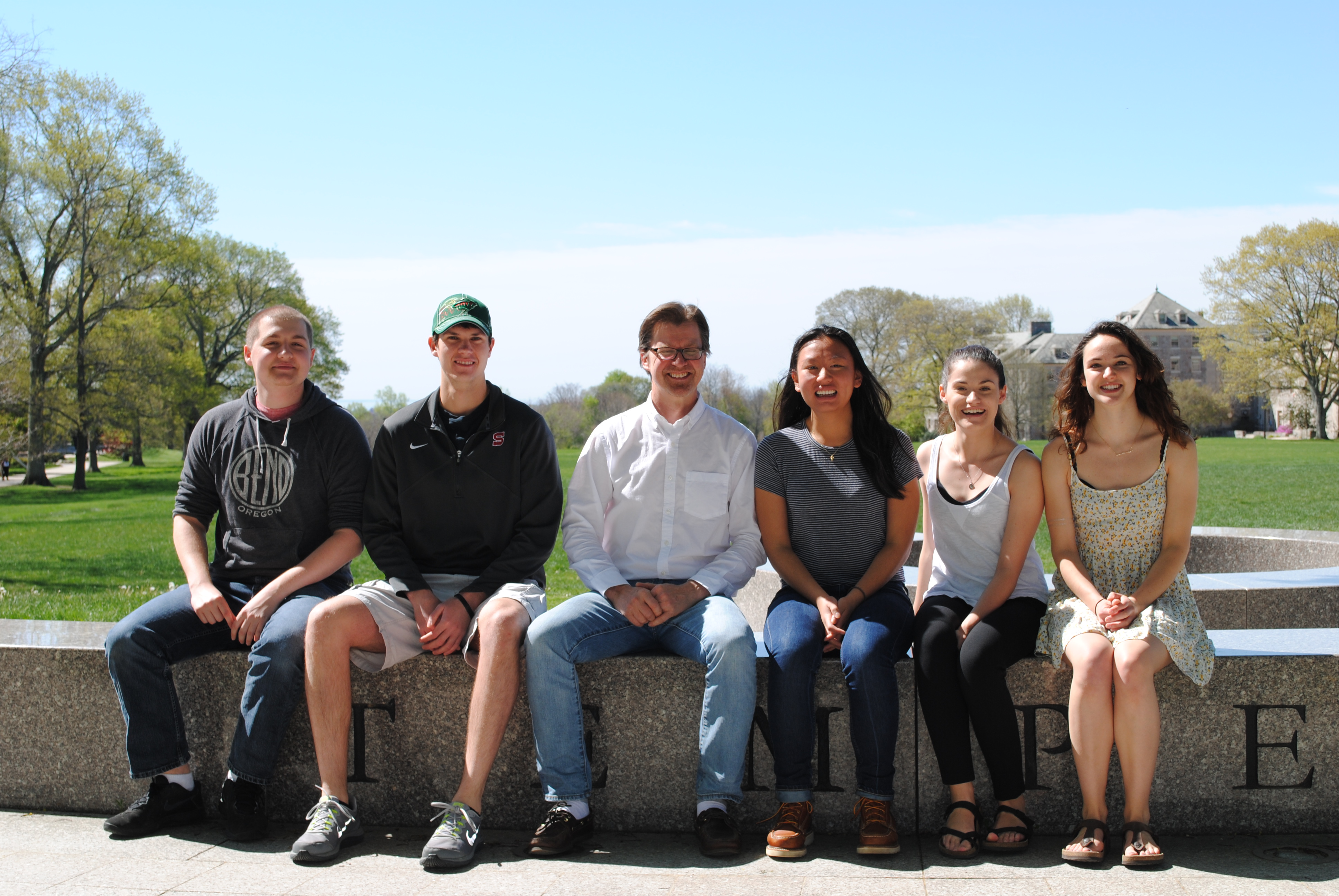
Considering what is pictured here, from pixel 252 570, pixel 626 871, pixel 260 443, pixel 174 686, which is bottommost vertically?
pixel 626 871

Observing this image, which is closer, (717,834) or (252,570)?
(717,834)

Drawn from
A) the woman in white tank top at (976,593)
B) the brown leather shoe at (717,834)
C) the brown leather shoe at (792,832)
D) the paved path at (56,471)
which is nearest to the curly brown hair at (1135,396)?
the woman in white tank top at (976,593)

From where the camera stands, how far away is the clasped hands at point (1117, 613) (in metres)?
3.49

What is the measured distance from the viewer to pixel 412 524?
397cm

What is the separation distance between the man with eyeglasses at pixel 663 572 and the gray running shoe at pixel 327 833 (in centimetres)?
65

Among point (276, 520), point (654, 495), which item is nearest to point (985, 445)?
point (654, 495)

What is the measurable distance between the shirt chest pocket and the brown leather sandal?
5.86ft

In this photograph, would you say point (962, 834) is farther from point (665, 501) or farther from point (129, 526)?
point (129, 526)

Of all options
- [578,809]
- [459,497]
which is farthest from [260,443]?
[578,809]

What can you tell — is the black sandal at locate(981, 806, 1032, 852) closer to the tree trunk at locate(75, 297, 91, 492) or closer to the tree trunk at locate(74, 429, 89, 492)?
the tree trunk at locate(75, 297, 91, 492)

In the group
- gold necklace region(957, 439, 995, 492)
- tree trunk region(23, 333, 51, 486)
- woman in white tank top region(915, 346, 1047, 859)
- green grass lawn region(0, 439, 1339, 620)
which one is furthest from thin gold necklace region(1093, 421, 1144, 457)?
tree trunk region(23, 333, 51, 486)

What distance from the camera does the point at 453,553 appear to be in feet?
13.1

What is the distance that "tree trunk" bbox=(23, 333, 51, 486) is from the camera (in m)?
34.1

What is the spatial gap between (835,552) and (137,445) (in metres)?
61.5
